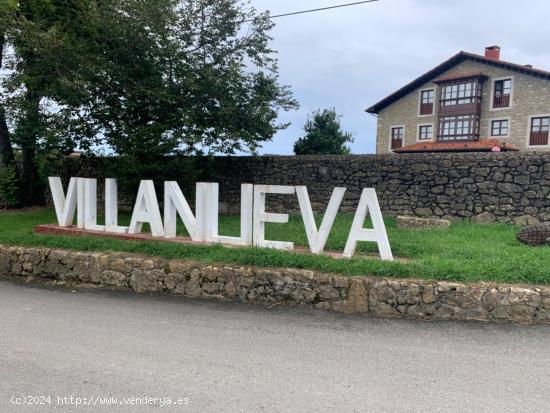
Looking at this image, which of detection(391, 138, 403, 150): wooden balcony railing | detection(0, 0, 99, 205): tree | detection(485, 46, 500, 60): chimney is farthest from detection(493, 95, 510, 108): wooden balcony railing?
detection(0, 0, 99, 205): tree

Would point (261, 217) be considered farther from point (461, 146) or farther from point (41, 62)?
point (461, 146)

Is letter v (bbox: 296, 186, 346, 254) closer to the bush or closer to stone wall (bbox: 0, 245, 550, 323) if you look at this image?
stone wall (bbox: 0, 245, 550, 323)

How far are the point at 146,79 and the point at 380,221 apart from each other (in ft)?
24.7

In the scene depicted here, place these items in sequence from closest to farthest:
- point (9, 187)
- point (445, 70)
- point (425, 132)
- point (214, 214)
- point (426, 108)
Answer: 1. point (214, 214)
2. point (9, 187)
3. point (445, 70)
4. point (426, 108)
5. point (425, 132)

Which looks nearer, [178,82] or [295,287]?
[295,287]

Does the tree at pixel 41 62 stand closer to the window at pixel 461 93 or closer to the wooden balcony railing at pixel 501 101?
the window at pixel 461 93

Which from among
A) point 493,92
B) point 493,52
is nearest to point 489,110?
point 493,92

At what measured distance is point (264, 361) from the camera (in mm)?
4203

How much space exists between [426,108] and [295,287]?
36516 mm

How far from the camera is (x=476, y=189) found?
11.4 m

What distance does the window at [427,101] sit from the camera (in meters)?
38.4

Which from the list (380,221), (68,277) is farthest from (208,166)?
(380,221)

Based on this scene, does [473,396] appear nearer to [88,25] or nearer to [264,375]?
[264,375]

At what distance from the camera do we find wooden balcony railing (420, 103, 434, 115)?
38344 millimetres
